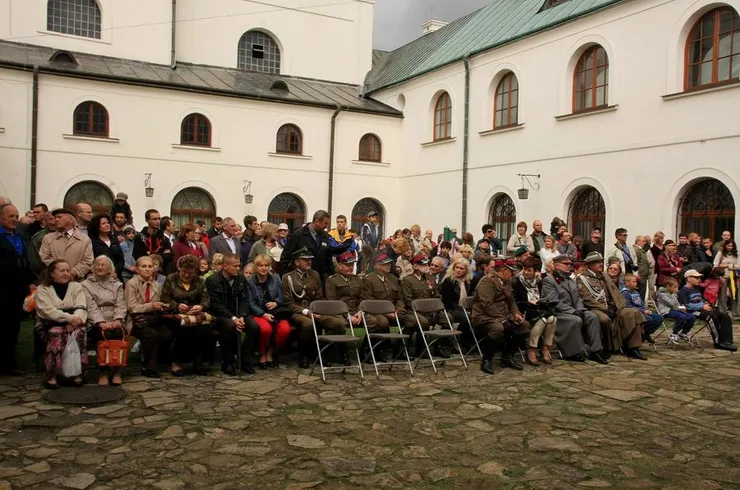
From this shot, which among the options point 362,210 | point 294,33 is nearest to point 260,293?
point 362,210

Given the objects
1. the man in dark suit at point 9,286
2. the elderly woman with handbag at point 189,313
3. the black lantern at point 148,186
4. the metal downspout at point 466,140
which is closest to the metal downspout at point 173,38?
the black lantern at point 148,186

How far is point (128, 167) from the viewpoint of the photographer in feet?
→ 67.6

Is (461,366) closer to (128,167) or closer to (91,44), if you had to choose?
(128,167)

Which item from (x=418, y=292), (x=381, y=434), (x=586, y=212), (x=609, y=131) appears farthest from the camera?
(x=586, y=212)

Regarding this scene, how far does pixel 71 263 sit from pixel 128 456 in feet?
11.7

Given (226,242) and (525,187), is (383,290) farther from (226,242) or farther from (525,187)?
(525,187)

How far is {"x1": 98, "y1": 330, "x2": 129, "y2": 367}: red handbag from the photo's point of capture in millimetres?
6906

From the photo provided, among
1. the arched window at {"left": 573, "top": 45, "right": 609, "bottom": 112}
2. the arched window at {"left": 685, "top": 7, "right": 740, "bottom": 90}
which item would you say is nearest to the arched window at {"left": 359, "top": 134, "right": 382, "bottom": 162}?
the arched window at {"left": 573, "top": 45, "right": 609, "bottom": 112}

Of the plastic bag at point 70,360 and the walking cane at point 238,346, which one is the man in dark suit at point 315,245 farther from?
the plastic bag at point 70,360

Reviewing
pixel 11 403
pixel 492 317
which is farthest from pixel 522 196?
pixel 11 403

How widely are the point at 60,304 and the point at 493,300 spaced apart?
5.25 meters

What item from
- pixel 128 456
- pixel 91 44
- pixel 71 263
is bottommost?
pixel 128 456

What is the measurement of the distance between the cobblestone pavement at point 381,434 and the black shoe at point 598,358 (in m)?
1.00

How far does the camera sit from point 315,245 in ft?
31.4
